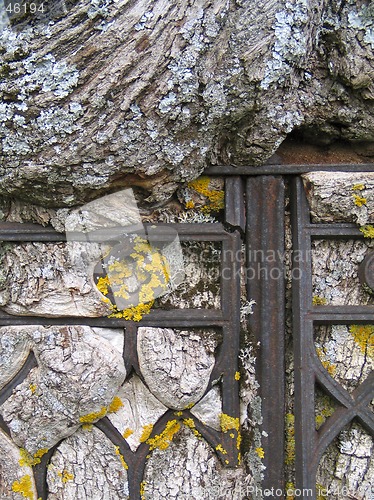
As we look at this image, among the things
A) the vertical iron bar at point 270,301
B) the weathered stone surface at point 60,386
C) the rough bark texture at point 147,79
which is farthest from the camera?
the vertical iron bar at point 270,301

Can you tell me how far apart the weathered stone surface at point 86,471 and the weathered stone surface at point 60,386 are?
0.04m

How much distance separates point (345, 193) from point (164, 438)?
2.07ft

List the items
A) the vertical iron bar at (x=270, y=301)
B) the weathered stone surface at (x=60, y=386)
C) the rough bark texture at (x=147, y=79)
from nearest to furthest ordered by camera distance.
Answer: the rough bark texture at (x=147, y=79)
the weathered stone surface at (x=60, y=386)
the vertical iron bar at (x=270, y=301)

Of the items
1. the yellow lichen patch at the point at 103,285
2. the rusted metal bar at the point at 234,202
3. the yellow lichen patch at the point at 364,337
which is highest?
the rusted metal bar at the point at 234,202

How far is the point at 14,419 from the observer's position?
1.02 meters

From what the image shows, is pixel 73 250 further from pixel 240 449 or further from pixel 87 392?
pixel 240 449

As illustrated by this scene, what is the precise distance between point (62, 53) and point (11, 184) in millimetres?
257

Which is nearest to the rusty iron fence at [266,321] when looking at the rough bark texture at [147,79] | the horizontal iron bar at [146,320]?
the horizontal iron bar at [146,320]

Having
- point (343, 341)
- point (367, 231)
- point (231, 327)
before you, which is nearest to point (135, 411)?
point (231, 327)

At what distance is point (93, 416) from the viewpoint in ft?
→ 3.35

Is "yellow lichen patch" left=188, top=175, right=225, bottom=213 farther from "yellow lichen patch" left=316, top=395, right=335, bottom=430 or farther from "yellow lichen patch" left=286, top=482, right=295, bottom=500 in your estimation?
"yellow lichen patch" left=286, top=482, right=295, bottom=500

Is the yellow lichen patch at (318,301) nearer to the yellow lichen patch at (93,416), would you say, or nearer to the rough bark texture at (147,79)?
the rough bark texture at (147,79)

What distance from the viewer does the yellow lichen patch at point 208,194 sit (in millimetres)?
1089

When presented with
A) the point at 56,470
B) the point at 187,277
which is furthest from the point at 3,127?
the point at 56,470
